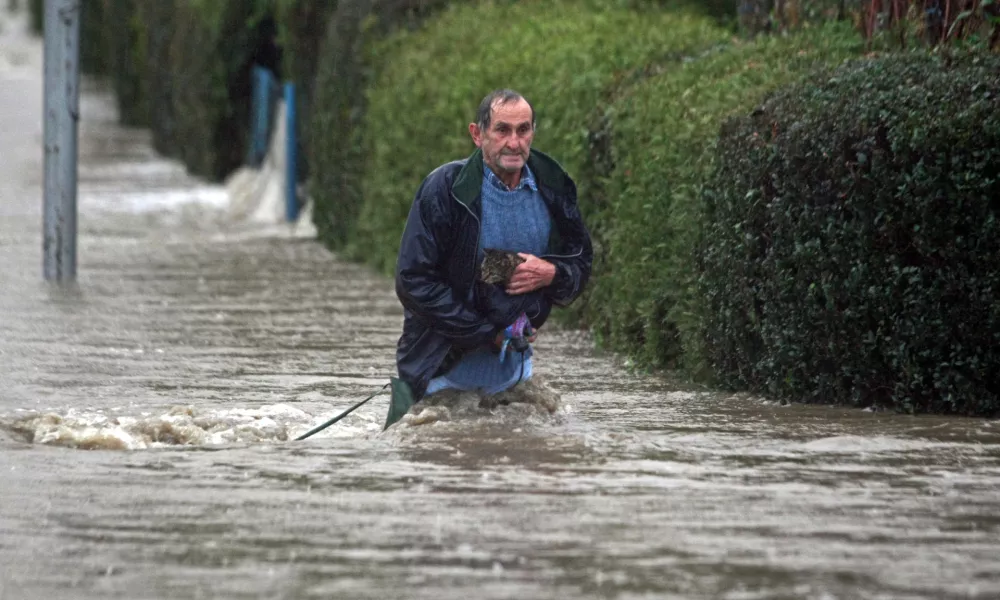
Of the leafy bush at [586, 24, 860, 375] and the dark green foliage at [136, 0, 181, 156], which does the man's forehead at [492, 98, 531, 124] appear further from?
the dark green foliage at [136, 0, 181, 156]

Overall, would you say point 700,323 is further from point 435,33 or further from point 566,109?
point 435,33

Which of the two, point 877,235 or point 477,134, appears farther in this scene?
point 877,235

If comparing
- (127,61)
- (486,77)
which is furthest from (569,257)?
(127,61)

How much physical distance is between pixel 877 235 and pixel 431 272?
2082 millimetres

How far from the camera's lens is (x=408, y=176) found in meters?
15.4

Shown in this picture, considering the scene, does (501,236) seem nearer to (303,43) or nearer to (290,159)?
(290,159)

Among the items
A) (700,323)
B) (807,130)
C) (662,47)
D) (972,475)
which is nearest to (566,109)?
(662,47)

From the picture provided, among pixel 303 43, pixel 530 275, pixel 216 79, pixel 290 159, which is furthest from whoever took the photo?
pixel 216 79

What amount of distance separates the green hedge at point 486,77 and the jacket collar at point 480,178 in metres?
3.89

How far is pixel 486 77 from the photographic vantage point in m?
13.3

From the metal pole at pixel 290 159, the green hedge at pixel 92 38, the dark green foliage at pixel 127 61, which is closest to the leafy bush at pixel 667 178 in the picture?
the metal pole at pixel 290 159

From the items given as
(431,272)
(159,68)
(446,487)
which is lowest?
(446,487)

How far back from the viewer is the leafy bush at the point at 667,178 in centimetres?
941

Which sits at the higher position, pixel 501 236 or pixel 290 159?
pixel 501 236
